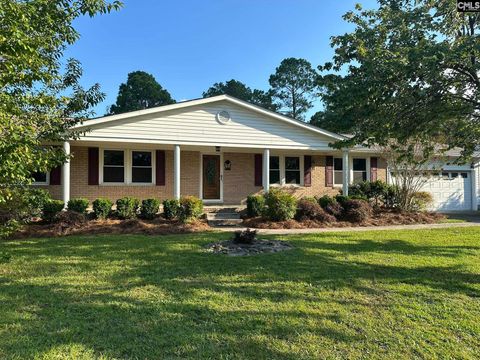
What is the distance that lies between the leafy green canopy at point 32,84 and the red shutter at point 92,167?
6463mm

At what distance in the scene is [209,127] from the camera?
1398 centimetres

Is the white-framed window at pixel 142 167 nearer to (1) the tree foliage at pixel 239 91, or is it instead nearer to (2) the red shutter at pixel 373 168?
(2) the red shutter at pixel 373 168

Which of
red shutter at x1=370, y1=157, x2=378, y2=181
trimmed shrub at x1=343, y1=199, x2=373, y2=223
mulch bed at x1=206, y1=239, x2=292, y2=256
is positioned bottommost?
mulch bed at x1=206, y1=239, x2=292, y2=256

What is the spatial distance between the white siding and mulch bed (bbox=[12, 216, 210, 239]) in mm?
3107

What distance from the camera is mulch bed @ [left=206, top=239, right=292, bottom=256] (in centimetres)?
771

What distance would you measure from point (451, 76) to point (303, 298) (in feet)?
15.6

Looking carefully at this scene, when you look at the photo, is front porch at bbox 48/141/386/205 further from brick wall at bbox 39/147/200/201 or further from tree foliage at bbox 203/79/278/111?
tree foliage at bbox 203/79/278/111

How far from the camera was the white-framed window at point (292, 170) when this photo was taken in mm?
16734

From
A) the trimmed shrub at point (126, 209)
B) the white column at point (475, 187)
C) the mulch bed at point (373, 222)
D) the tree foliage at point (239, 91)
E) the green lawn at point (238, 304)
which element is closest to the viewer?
the green lawn at point (238, 304)

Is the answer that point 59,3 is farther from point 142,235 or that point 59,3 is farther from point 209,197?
point 209,197

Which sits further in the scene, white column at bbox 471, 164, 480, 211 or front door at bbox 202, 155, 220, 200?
white column at bbox 471, 164, 480, 211

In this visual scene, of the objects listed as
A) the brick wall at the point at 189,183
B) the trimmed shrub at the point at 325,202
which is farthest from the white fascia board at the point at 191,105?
the trimmed shrub at the point at 325,202

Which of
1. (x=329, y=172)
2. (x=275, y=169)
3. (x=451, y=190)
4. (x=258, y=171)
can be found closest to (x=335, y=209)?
(x=275, y=169)

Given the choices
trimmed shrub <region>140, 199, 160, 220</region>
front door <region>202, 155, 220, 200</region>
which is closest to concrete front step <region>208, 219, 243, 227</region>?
trimmed shrub <region>140, 199, 160, 220</region>
